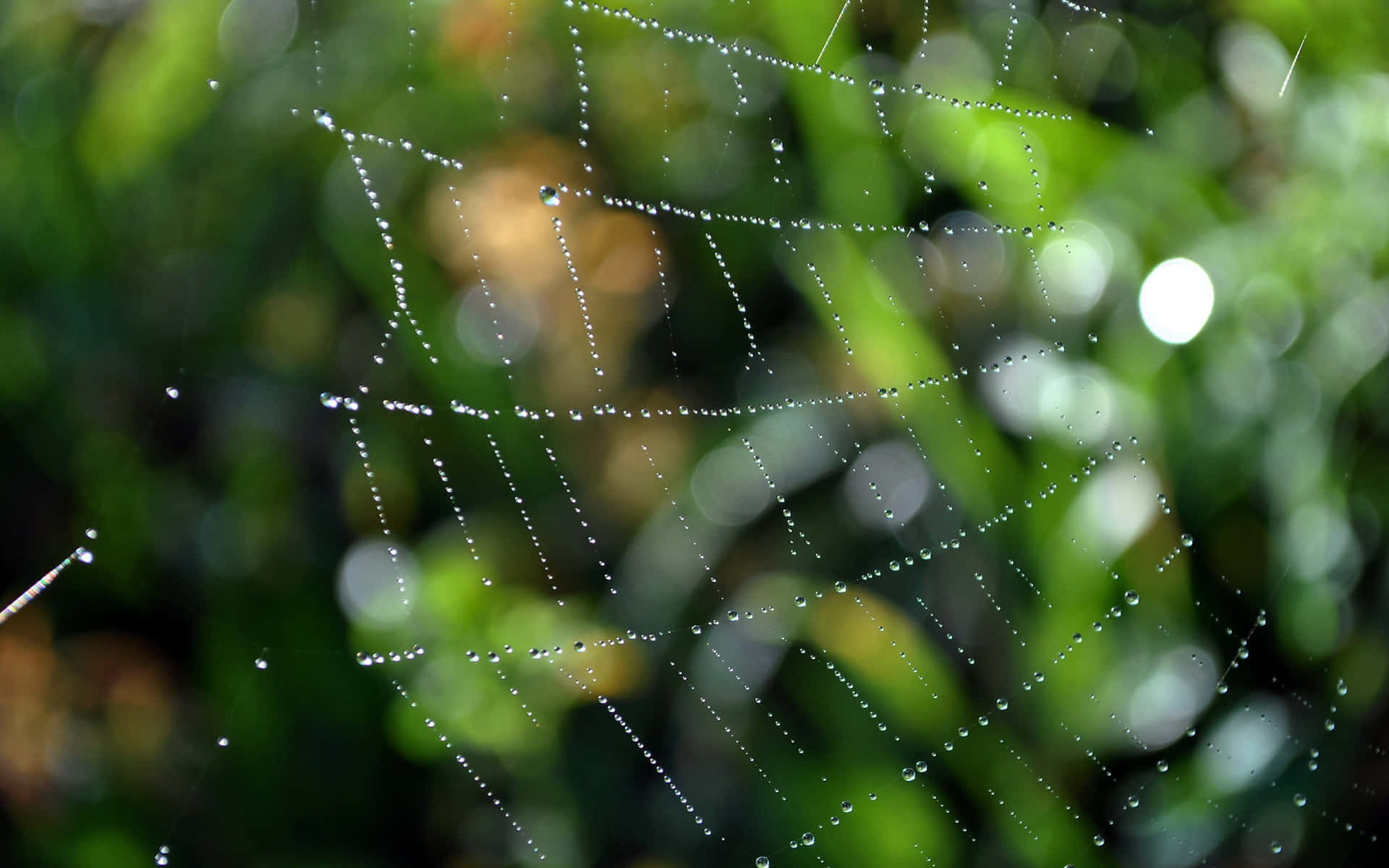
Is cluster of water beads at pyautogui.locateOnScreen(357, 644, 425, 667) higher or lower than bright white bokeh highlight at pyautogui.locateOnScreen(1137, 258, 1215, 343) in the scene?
lower

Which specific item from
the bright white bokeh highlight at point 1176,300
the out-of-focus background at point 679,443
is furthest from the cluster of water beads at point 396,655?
the bright white bokeh highlight at point 1176,300

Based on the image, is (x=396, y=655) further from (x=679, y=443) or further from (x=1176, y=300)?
(x=1176, y=300)

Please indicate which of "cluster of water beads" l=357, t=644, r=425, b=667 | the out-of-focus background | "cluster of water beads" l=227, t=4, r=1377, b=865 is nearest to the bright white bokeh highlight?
the out-of-focus background

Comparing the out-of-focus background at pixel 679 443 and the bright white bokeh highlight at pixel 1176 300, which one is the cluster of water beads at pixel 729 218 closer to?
the out-of-focus background at pixel 679 443

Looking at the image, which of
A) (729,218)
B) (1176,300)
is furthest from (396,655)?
(1176,300)

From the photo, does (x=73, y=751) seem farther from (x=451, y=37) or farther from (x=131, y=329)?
(x=451, y=37)

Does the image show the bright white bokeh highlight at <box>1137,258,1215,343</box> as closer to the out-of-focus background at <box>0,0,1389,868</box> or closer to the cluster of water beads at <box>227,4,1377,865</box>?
the out-of-focus background at <box>0,0,1389,868</box>

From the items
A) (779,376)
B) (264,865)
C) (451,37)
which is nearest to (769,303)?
(779,376)

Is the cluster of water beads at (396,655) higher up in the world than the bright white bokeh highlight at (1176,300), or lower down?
lower down
